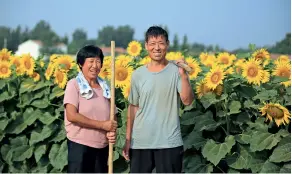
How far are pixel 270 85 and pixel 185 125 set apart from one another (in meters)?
0.80

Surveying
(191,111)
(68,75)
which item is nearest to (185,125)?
(191,111)

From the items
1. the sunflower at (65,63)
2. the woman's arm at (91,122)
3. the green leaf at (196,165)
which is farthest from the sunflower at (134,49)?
the woman's arm at (91,122)

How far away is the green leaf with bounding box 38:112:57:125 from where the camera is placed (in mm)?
5211

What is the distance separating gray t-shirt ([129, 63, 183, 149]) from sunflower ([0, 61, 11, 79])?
2.34 meters

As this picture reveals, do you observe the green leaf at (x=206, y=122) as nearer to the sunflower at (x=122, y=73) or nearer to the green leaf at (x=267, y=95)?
the green leaf at (x=267, y=95)

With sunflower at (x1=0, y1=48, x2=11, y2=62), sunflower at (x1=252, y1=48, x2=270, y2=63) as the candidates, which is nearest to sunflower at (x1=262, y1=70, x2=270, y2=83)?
sunflower at (x1=252, y1=48, x2=270, y2=63)

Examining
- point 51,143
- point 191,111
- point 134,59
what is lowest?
point 51,143

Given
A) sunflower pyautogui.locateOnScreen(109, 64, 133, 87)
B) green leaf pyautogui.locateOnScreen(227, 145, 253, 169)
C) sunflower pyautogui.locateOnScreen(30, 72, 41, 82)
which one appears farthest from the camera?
sunflower pyautogui.locateOnScreen(30, 72, 41, 82)

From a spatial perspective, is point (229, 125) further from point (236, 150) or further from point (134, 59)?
point (134, 59)

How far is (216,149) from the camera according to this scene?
462 centimetres

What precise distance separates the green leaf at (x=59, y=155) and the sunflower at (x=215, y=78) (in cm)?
150

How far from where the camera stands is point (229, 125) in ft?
15.7

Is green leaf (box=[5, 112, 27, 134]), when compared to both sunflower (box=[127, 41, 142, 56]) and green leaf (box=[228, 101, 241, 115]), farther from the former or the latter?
green leaf (box=[228, 101, 241, 115])

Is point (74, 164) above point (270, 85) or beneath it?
beneath
